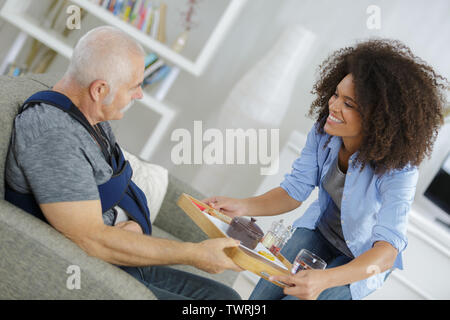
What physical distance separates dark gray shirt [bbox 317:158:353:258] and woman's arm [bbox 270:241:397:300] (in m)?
0.30

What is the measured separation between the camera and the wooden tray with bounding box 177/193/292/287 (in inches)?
46.2

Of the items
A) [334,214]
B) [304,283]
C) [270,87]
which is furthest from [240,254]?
[270,87]

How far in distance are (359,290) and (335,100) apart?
61cm

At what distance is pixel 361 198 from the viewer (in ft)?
4.90

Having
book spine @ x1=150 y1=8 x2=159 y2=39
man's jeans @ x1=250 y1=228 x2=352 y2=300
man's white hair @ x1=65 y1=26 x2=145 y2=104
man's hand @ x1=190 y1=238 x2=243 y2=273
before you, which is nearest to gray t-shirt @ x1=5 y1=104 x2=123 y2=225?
man's white hair @ x1=65 y1=26 x2=145 y2=104

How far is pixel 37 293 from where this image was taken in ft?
3.79

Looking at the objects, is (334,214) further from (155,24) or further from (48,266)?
(155,24)

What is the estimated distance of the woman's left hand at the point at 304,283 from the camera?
1.17 m

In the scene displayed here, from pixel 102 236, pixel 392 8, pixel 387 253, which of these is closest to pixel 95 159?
pixel 102 236

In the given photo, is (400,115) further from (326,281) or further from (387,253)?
Result: (326,281)

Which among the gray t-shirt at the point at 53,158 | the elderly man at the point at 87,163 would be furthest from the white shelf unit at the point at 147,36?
the gray t-shirt at the point at 53,158

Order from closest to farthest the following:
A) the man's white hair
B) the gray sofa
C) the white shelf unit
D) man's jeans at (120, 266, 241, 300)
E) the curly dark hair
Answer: the gray sofa
the man's white hair
the curly dark hair
man's jeans at (120, 266, 241, 300)
the white shelf unit

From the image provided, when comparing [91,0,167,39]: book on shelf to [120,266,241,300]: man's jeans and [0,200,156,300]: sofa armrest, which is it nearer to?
[120,266,241,300]: man's jeans

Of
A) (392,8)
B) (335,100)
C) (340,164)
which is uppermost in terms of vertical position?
(392,8)
